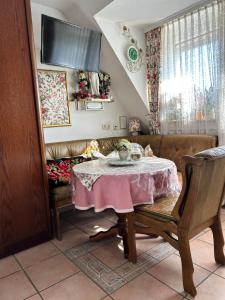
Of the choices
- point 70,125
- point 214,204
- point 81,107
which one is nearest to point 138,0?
point 81,107

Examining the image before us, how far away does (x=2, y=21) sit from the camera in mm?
1960

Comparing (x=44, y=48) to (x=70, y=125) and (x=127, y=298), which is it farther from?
(x=127, y=298)

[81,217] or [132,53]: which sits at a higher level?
[132,53]

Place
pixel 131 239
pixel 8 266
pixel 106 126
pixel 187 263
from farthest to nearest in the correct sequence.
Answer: pixel 106 126 < pixel 8 266 < pixel 131 239 < pixel 187 263

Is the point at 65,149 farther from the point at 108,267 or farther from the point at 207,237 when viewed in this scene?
the point at 207,237

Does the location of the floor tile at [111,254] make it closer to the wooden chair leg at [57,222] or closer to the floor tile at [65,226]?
the wooden chair leg at [57,222]

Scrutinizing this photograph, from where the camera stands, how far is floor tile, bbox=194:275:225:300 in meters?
1.45

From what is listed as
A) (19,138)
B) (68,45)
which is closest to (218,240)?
(19,138)

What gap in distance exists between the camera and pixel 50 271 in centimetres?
185

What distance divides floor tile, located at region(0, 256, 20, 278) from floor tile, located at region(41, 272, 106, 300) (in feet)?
1.50

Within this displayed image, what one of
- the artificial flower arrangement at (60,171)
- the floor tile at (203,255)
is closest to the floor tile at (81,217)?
the artificial flower arrangement at (60,171)

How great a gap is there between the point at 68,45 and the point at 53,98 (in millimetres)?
809

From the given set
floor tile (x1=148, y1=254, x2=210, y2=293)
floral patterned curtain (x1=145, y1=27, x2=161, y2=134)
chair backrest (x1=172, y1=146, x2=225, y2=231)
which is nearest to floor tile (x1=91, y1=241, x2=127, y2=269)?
floor tile (x1=148, y1=254, x2=210, y2=293)

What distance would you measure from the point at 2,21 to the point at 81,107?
1.61 metres
